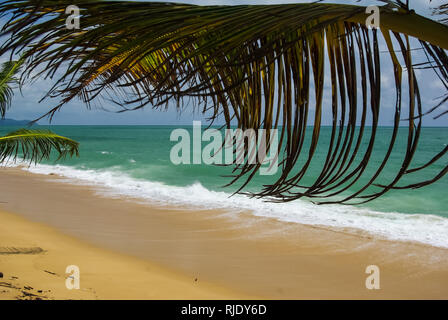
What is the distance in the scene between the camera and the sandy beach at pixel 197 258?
468 cm

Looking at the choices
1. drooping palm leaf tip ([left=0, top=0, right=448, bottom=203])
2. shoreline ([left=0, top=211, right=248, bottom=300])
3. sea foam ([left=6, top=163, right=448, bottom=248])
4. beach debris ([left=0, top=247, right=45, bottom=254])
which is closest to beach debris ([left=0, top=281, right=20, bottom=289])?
shoreline ([left=0, top=211, right=248, bottom=300])

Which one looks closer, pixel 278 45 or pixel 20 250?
pixel 278 45

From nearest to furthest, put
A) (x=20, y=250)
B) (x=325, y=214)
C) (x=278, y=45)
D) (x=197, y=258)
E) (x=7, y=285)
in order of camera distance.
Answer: (x=278, y=45)
(x=7, y=285)
(x=20, y=250)
(x=197, y=258)
(x=325, y=214)

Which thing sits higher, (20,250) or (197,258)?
(20,250)

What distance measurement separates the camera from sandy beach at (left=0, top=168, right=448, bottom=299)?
4676 millimetres

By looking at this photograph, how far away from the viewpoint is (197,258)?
604cm

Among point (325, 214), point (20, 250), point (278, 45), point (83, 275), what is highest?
point (278, 45)

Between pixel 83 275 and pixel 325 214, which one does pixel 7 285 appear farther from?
pixel 325 214

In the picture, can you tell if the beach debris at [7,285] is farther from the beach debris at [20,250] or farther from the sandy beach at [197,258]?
the beach debris at [20,250]

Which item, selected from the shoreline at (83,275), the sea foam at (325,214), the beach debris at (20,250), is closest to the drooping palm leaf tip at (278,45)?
the shoreline at (83,275)

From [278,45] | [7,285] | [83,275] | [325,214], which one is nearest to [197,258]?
[83,275]

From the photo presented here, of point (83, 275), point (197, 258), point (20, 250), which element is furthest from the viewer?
point (197, 258)
